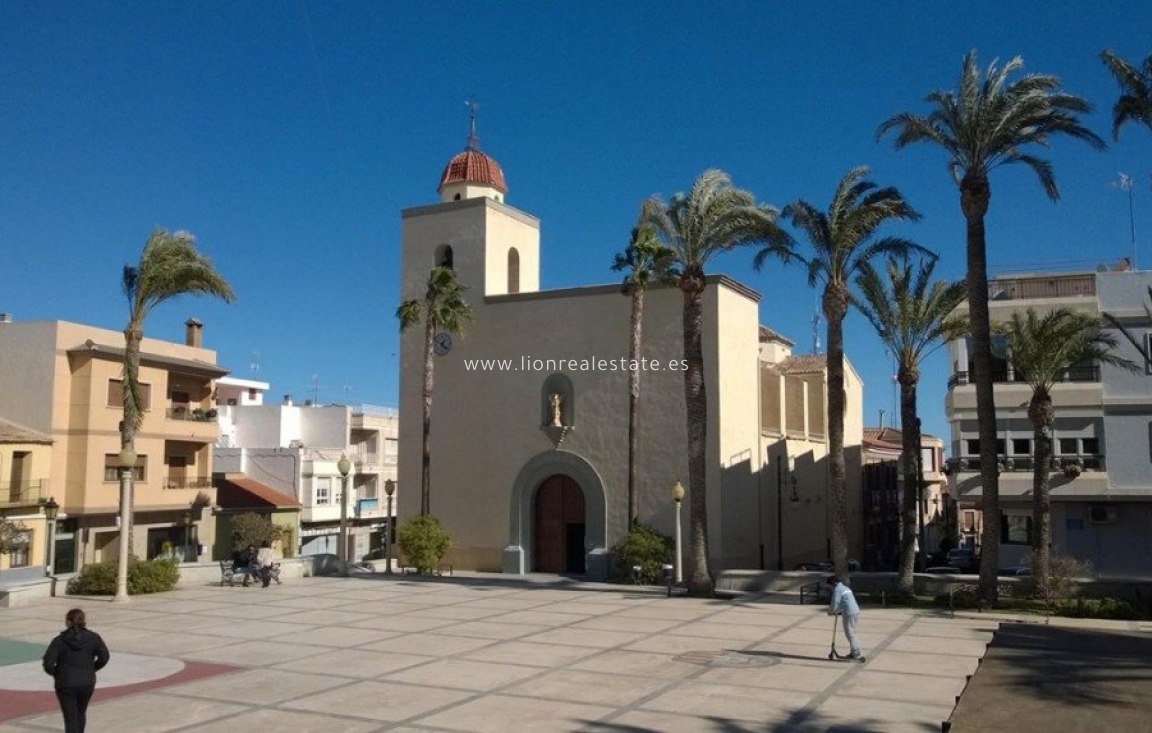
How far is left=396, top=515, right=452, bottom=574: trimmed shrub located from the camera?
108 feet

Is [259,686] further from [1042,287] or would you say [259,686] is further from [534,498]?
[1042,287]

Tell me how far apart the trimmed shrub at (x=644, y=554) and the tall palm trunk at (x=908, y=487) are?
724cm

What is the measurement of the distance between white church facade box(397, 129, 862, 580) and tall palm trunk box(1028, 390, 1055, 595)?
935 centimetres

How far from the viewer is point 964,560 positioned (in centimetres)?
3909

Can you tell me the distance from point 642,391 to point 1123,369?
49.0ft

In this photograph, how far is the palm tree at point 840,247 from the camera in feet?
81.5

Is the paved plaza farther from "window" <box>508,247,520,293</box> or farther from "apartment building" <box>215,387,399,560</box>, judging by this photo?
"apartment building" <box>215,387,399,560</box>

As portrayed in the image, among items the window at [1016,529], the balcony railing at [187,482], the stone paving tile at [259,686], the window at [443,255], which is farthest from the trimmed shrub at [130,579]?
the window at [1016,529]

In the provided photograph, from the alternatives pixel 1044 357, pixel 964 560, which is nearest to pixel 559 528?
pixel 1044 357

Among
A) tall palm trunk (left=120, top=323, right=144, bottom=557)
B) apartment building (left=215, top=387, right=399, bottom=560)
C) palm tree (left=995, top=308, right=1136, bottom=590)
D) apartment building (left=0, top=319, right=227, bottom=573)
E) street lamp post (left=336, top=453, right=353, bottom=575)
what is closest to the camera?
palm tree (left=995, top=308, right=1136, bottom=590)

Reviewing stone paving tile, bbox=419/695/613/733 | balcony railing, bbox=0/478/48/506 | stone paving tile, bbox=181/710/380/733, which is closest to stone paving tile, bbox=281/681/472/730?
stone paving tile, bbox=181/710/380/733

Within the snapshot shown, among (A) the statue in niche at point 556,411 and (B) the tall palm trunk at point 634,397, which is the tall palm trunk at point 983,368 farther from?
(A) the statue in niche at point 556,411

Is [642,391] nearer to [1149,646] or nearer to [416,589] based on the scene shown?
[416,589]

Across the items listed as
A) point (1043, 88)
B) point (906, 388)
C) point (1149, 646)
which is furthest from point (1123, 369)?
point (1149, 646)
